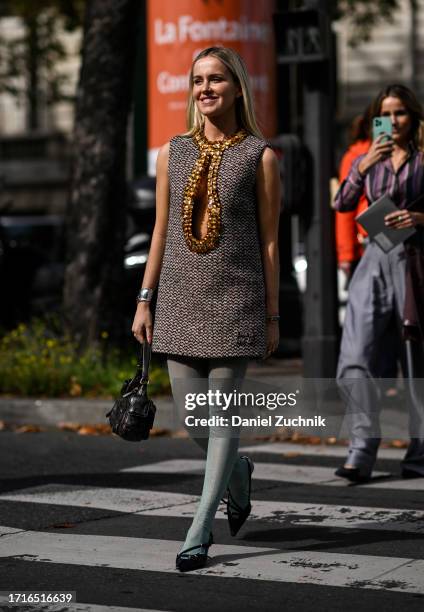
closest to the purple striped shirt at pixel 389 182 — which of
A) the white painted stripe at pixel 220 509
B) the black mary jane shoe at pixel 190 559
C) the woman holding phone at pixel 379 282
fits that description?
the woman holding phone at pixel 379 282

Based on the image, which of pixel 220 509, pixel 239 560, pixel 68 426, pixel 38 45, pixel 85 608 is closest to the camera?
pixel 85 608

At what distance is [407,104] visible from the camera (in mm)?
7215

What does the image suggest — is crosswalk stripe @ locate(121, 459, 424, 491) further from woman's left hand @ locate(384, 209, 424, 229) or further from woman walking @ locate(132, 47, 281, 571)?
woman walking @ locate(132, 47, 281, 571)

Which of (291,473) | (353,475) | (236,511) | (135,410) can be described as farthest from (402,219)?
(135,410)

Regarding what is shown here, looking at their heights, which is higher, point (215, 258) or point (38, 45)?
point (38, 45)

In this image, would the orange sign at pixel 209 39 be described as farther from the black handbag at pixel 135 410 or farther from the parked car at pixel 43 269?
the black handbag at pixel 135 410

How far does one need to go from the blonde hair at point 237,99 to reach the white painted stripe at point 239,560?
1529 millimetres

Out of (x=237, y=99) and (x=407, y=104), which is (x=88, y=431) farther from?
(x=237, y=99)

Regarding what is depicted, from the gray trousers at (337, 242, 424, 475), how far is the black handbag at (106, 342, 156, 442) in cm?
214

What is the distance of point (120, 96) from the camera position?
11883 millimetres

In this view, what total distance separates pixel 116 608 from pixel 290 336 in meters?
10.9

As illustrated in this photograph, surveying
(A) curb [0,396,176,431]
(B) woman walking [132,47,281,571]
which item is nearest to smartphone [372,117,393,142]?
(B) woman walking [132,47,281,571]

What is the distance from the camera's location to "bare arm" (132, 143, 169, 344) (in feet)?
17.2

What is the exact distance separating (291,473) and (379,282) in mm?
1205
